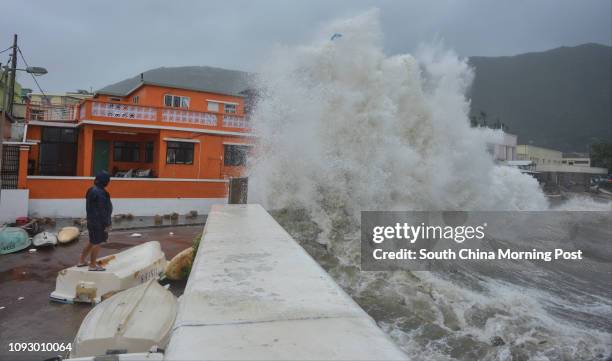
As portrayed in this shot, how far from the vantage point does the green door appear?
61.3ft

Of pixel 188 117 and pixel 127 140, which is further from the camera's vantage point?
pixel 127 140

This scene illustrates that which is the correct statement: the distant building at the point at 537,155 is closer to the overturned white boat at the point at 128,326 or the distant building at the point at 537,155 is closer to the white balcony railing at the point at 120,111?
the white balcony railing at the point at 120,111

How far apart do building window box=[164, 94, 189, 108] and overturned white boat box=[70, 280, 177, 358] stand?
17.3 meters

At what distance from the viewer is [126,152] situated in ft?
62.7

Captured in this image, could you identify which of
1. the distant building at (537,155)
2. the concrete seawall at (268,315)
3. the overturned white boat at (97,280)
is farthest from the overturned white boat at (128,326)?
the distant building at (537,155)

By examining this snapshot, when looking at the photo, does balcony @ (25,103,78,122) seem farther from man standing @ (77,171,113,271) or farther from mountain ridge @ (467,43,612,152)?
mountain ridge @ (467,43,612,152)

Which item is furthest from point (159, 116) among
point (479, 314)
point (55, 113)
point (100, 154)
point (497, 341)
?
point (497, 341)

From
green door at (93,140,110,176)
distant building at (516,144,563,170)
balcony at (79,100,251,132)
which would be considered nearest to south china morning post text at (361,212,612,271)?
balcony at (79,100,251,132)

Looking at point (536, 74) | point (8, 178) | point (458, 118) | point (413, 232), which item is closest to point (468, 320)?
point (413, 232)

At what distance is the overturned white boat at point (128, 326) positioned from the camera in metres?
2.86

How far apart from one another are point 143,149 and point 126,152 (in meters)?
0.79

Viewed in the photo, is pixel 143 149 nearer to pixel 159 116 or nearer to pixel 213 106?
pixel 159 116

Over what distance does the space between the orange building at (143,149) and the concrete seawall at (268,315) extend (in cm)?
1141

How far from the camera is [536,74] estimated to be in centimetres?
16362
